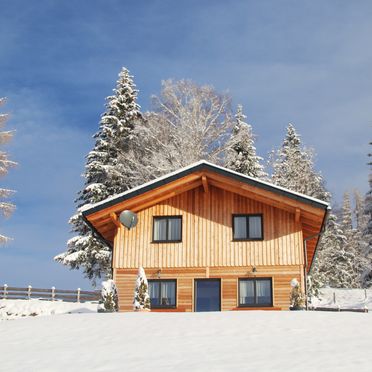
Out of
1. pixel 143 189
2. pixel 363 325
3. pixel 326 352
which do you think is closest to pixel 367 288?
pixel 143 189

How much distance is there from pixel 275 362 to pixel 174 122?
26.5m

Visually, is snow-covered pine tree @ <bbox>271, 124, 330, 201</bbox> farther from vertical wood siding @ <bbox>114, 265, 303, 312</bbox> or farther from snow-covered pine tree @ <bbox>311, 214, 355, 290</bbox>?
vertical wood siding @ <bbox>114, 265, 303, 312</bbox>

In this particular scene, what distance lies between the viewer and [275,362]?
8.88m

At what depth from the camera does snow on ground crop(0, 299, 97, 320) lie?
107 ft

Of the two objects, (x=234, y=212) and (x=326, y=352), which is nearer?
(x=326, y=352)

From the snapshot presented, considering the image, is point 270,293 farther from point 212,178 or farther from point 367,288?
point 367,288

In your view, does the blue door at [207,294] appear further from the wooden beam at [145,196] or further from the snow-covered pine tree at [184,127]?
the snow-covered pine tree at [184,127]

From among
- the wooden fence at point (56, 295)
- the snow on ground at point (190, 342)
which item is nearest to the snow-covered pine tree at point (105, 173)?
the wooden fence at point (56, 295)

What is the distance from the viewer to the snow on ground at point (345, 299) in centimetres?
3897

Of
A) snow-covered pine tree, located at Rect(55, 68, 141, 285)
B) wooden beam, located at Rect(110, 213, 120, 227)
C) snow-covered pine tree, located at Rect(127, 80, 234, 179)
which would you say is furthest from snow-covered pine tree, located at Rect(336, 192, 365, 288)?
wooden beam, located at Rect(110, 213, 120, 227)

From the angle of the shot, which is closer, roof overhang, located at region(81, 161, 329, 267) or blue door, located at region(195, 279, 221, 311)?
roof overhang, located at region(81, 161, 329, 267)

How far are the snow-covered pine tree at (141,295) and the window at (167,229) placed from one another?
102 inches

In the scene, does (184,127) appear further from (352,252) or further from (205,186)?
(352,252)

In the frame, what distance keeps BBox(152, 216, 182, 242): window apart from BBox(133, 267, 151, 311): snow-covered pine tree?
2.58 meters
